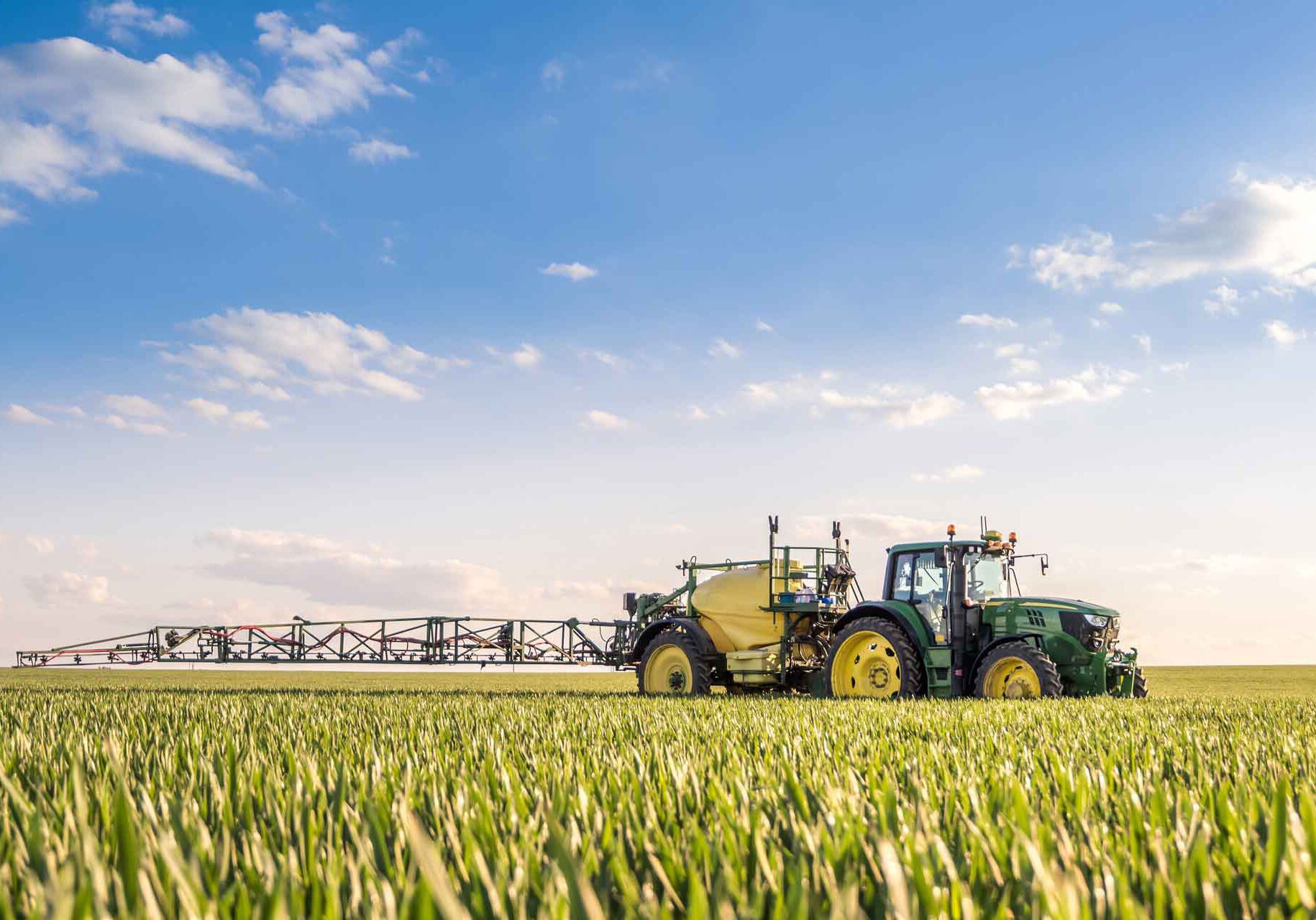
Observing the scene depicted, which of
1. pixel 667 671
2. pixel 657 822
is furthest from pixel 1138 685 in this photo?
pixel 657 822

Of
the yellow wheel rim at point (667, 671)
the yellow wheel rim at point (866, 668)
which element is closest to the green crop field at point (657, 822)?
the yellow wheel rim at point (866, 668)

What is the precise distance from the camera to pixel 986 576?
1352 centimetres

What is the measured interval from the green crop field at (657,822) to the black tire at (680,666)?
27.1 ft

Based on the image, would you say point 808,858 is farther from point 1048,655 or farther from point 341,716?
point 1048,655

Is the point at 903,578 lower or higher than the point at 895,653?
higher

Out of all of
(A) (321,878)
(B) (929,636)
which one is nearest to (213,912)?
(A) (321,878)

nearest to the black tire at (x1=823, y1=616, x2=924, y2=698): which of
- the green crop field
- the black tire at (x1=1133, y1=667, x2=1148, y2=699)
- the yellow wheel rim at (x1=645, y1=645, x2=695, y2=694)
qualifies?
the yellow wheel rim at (x1=645, y1=645, x2=695, y2=694)

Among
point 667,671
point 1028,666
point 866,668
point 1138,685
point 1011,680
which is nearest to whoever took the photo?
point 1028,666

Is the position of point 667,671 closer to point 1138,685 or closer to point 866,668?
point 866,668

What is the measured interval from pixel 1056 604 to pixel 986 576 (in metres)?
0.91

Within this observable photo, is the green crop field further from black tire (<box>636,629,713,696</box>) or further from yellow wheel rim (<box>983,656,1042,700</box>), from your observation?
black tire (<box>636,629,713,696</box>)

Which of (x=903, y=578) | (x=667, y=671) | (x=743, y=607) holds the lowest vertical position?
(x=667, y=671)

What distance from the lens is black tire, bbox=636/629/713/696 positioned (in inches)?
590

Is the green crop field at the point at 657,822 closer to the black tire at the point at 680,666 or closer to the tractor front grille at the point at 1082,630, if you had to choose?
the tractor front grille at the point at 1082,630
